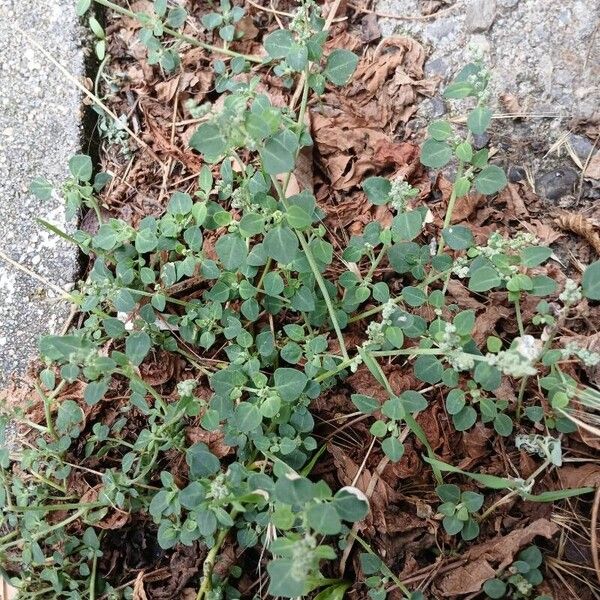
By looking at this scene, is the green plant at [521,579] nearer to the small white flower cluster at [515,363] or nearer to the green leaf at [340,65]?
the small white flower cluster at [515,363]

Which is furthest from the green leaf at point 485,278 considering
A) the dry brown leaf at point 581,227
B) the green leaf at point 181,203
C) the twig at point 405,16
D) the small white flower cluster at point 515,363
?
the twig at point 405,16

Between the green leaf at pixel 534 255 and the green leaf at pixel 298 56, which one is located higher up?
the green leaf at pixel 298 56

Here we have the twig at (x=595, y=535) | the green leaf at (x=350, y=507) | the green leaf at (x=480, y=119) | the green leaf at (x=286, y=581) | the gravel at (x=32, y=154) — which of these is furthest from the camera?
the gravel at (x=32, y=154)

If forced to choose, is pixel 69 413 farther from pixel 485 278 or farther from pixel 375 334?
pixel 485 278

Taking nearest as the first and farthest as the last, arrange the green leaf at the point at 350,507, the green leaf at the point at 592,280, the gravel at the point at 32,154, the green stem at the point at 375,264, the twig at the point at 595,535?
the green leaf at the point at 350,507
the green leaf at the point at 592,280
the twig at the point at 595,535
the green stem at the point at 375,264
the gravel at the point at 32,154

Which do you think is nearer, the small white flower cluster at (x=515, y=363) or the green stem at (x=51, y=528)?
the small white flower cluster at (x=515, y=363)

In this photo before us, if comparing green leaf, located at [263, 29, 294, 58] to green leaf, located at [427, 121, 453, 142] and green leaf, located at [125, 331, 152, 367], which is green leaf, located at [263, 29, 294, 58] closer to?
green leaf, located at [427, 121, 453, 142]

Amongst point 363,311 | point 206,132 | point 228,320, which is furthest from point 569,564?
point 206,132

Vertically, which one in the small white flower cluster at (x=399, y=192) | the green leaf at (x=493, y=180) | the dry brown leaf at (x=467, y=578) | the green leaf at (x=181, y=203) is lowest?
the dry brown leaf at (x=467, y=578)
